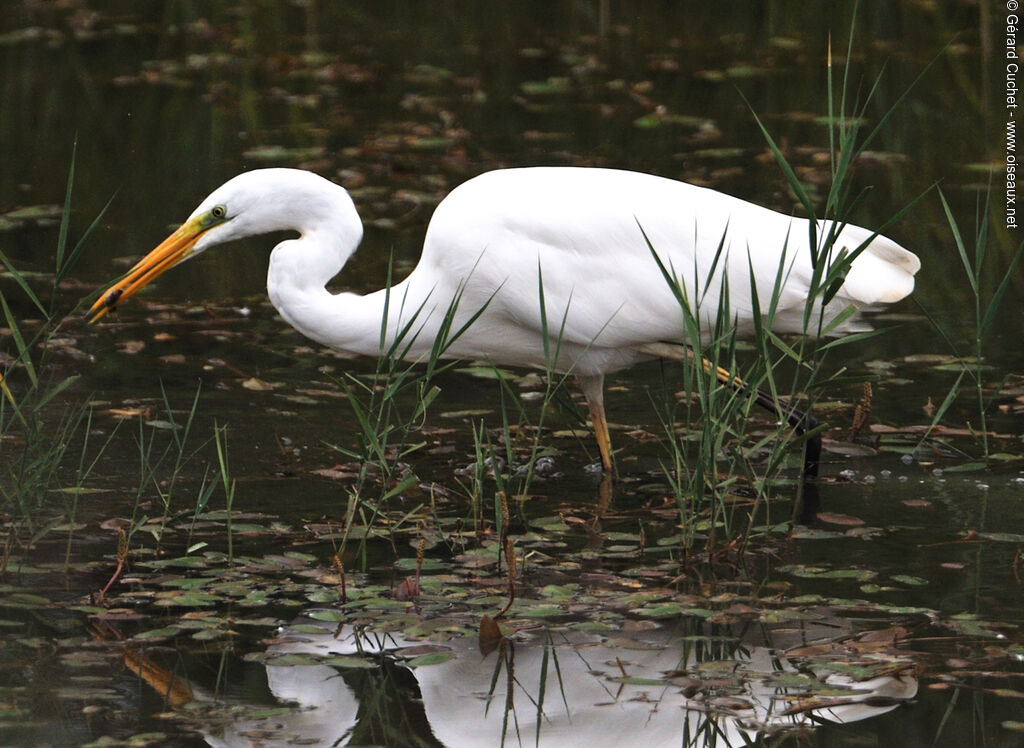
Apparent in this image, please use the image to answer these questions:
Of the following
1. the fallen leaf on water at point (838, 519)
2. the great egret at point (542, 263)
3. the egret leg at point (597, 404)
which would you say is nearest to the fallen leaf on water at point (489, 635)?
the great egret at point (542, 263)

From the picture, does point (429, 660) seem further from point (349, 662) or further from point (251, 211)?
point (251, 211)

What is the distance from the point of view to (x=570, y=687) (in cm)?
380

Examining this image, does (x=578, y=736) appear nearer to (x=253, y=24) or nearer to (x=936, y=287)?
(x=936, y=287)

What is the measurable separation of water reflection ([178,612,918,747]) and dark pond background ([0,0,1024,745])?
117mm

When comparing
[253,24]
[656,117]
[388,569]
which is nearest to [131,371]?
[388,569]

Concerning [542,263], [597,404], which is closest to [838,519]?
[597,404]

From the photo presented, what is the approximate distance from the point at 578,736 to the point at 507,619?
0.59 metres

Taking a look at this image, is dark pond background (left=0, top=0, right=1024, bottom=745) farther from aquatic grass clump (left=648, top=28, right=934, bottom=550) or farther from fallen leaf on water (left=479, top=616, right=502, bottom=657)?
fallen leaf on water (left=479, top=616, right=502, bottom=657)

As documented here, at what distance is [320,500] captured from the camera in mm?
5184

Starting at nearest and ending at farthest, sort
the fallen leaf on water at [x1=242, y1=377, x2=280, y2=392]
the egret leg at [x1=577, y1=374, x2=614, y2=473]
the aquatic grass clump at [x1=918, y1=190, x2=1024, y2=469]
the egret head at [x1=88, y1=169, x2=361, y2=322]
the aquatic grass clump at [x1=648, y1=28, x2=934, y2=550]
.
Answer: the aquatic grass clump at [x1=648, y1=28, x2=934, y2=550] < the aquatic grass clump at [x1=918, y1=190, x2=1024, y2=469] < the egret head at [x1=88, y1=169, x2=361, y2=322] < the egret leg at [x1=577, y1=374, x2=614, y2=473] < the fallen leaf on water at [x1=242, y1=377, x2=280, y2=392]

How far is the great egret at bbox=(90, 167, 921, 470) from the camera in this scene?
5.20 metres

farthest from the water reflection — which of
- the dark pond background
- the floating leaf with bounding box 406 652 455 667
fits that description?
the dark pond background

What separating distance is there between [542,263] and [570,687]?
6.01ft

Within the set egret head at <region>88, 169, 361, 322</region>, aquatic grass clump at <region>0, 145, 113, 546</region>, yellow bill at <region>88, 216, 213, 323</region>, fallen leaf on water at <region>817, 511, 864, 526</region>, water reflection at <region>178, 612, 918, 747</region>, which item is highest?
egret head at <region>88, 169, 361, 322</region>
